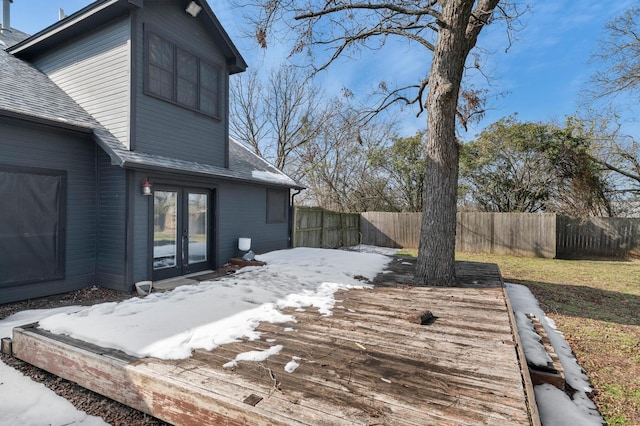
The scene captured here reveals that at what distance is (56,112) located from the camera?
5.35m

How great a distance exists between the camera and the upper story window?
5.91 m

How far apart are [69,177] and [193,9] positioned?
405 cm

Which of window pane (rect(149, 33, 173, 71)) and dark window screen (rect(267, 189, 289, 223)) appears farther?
dark window screen (rect(267, 189, 289, 223))

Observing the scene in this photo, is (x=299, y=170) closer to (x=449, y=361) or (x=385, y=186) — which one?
(x=385, y=186)


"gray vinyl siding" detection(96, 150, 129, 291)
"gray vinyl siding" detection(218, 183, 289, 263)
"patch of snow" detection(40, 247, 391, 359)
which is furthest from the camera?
"gray vinyl siding" detection(218, 183, 289, 263)

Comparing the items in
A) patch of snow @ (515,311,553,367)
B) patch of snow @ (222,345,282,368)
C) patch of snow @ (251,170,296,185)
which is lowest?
patch of snow @ (515,311,553,367)

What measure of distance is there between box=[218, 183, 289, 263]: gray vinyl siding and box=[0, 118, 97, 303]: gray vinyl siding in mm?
2346

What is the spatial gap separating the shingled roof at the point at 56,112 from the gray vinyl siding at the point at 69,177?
26cm

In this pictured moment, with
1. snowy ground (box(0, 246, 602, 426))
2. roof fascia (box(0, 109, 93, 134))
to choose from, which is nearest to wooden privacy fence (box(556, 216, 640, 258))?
snowy ground (box(0, 246, 602, 426))

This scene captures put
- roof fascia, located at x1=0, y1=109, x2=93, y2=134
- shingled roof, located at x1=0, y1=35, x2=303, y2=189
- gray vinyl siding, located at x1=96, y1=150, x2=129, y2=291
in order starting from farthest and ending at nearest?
gray vinyl siding, located at x1=96, y1=150, x2=129, y2=291, shingled roof, located at x1=0, y1=35, x2=303, y2=189, roof fascia, located at x1=0, y1=109, x2=93, y2=134

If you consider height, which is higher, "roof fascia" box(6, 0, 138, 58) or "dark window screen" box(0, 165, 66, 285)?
"roof fascia" box(6, 0, 138, 58)

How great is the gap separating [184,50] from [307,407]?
7.01m

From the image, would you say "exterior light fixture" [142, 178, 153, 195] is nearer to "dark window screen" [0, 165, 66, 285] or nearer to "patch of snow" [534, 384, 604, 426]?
"dark window screen" [0, 165, 66, 285]

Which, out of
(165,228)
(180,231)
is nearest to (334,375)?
(165,228)
